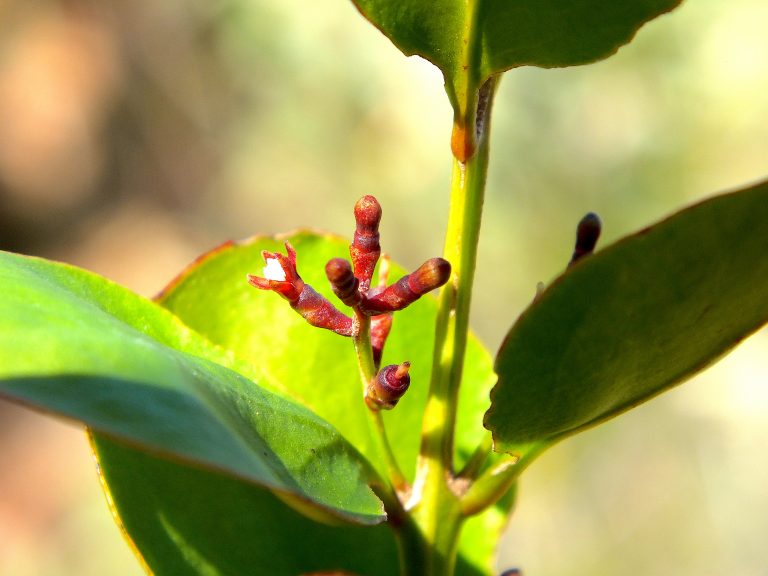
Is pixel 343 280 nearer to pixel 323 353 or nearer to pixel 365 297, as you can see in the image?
pixel 365 297

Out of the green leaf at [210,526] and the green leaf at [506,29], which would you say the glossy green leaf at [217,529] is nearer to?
the green leaf at [210,526]

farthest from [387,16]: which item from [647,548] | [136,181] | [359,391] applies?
[136,181]

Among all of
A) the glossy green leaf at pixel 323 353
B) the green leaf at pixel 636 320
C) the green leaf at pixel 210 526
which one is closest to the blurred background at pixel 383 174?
the glossy green leaf at pixel 323 353

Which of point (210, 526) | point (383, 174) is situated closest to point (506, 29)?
point (210, 526)

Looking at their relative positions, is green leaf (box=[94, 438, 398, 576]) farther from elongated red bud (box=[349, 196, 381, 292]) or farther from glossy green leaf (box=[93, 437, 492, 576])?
elongated red bud (box=[349, 196, 381, 292])

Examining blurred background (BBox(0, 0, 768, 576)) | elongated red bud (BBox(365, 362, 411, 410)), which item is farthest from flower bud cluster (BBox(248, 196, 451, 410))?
blurred background (BBox(0, 0, 768, 576))

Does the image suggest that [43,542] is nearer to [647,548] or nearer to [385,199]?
[385,199]
